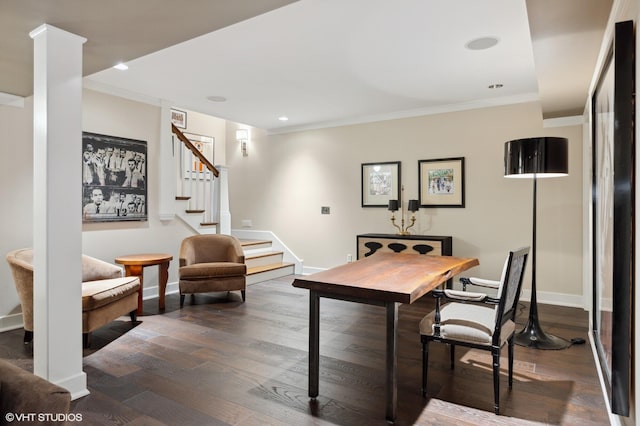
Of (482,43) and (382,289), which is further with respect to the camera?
(482,43)

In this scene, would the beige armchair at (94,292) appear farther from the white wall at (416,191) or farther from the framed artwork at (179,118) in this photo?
the framed artwork at (179,118)

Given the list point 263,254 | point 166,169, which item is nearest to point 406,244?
point 263,254

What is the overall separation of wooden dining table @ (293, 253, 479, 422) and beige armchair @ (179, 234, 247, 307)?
2.20m

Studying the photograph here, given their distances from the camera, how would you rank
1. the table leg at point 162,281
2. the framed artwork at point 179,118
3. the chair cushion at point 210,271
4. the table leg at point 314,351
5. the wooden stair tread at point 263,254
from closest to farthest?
the table leg at point 314,351 → the table leg at point 162,281 → the chair cushion at point 210,271 → the wooden stair tread at point 263,254 → the framed artwork at point 179,118

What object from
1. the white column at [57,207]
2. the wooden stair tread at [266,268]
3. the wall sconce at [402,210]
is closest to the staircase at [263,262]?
the wooden stair tread at [266,268]

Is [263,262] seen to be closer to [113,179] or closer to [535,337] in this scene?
[113,179]

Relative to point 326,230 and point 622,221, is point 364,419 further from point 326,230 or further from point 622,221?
point 326,230

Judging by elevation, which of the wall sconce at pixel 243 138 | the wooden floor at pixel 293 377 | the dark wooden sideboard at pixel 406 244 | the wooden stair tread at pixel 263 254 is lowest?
the wooden floor at pixel 293 377

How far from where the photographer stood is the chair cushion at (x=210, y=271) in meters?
4.54

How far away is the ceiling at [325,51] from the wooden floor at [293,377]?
7.16ft

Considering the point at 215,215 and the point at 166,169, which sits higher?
the point at 166,169

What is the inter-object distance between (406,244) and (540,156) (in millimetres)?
2264

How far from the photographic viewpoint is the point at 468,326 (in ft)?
7.64

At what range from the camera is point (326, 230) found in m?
6.43
